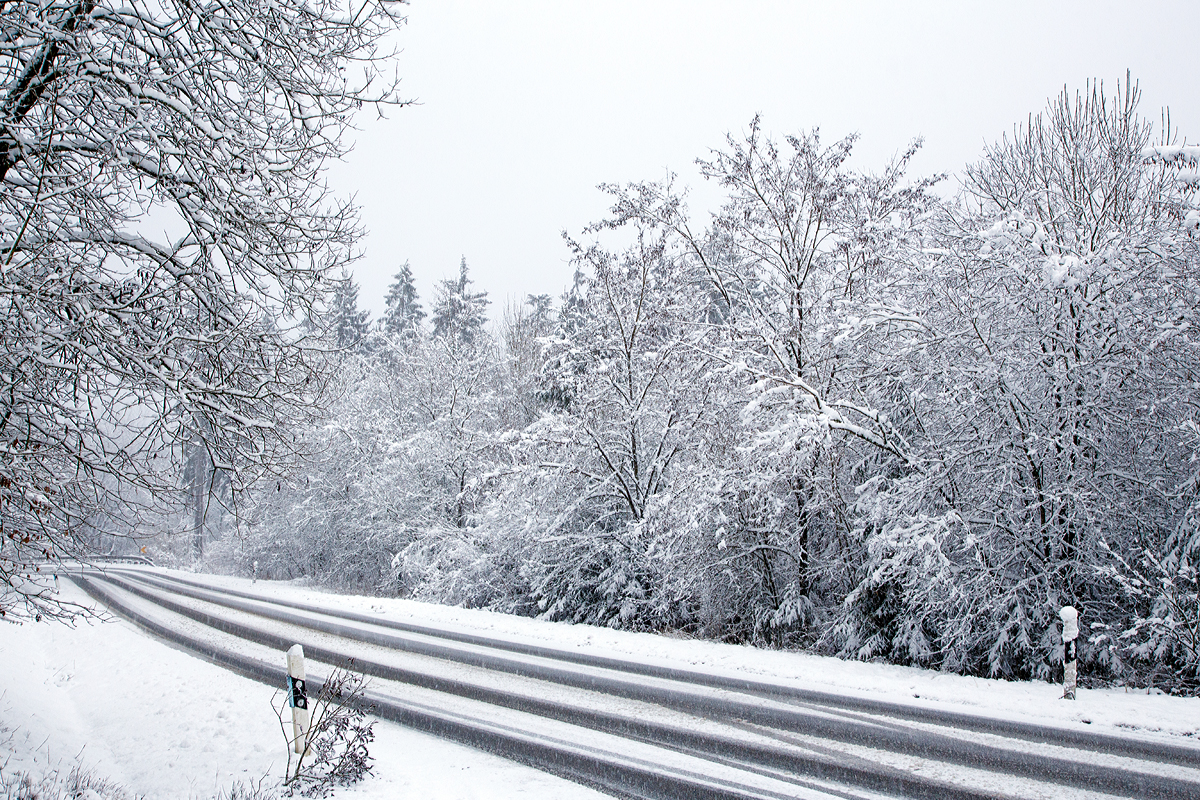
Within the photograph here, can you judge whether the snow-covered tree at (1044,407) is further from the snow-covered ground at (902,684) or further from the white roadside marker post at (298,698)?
the white roadside marker post at (298,698)

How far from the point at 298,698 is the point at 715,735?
3.83 meters

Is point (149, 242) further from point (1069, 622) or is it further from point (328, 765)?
point (1069, 622)

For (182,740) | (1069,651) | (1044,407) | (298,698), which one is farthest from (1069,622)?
(182,740)

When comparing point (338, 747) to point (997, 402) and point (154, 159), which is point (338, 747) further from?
point (997, 402)

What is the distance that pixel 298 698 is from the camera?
5.89m

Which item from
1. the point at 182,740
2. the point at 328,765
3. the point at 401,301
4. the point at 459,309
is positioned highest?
the point at 401,301

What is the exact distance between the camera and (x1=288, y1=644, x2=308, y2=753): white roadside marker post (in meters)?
5.89

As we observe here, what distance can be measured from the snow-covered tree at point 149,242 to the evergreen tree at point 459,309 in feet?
74.4

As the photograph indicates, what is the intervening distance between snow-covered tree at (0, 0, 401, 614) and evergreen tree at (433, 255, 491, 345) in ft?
74.4

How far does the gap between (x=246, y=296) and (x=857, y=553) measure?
10.6 m

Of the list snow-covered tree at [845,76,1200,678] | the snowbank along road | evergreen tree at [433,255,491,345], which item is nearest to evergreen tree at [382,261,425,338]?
evergreen tree at [433,255,491,345]

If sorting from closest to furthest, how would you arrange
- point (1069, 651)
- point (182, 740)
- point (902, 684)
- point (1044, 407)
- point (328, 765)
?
point (328, 765) → point (182, 740) → point (1069, 651) → point (902, 684) → point (1044, 407)

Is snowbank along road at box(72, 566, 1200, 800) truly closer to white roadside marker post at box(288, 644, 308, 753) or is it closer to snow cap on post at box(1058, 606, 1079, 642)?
white roadside marker post at box(288, 644, 308, 753)

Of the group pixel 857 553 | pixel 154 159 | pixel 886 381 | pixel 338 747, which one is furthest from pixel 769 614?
pixel 154 159
